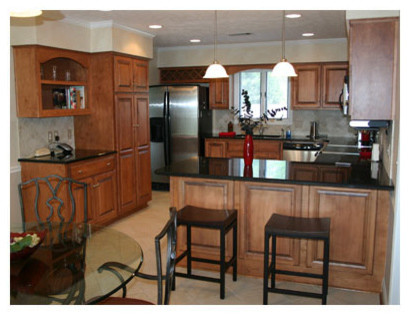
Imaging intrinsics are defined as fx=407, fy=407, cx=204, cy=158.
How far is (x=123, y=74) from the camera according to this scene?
5.14m

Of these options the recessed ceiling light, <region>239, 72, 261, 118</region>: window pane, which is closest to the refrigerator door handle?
<region>239, 72, 261, 118</region>: window pane

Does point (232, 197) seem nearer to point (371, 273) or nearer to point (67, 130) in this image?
point (371, 273)

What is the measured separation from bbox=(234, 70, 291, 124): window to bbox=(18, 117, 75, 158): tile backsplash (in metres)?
3.10

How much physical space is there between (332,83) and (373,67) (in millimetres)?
3308

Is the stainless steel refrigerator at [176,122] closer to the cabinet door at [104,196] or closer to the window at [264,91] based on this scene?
the window at [264,91]

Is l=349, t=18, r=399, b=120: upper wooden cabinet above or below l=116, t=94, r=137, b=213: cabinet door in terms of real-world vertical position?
above

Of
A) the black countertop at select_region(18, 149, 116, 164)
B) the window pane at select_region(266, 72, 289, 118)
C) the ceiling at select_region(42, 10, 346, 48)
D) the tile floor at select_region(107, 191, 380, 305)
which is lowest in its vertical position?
the tile floor at select_region(107, 191, 380, 305)

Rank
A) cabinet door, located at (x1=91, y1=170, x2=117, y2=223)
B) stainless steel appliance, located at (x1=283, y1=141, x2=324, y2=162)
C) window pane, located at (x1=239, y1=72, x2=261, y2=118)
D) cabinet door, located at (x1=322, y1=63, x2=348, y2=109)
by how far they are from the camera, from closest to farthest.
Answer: cabinet door, located at (x1=91, y1=170, x2=117, y2=223) → stainless steel appliance, located at (x1=283, y1=141, x2=324, y2=162) → cabinet door, located at (x1=322, y1=63, x2=348, y2=109) → window pane, located at (x1=239, y1=72, x2=261, y2=118)

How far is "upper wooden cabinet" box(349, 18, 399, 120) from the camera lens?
297 centimetres

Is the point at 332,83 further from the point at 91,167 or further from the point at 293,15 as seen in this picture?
the point at 91,167

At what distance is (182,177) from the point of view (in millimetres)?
3553

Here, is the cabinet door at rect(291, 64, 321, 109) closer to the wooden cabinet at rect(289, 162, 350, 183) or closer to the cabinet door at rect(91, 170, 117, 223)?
the wooden cabinet at rect(289, 162, 350, 183)

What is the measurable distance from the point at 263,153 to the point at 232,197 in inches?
122
